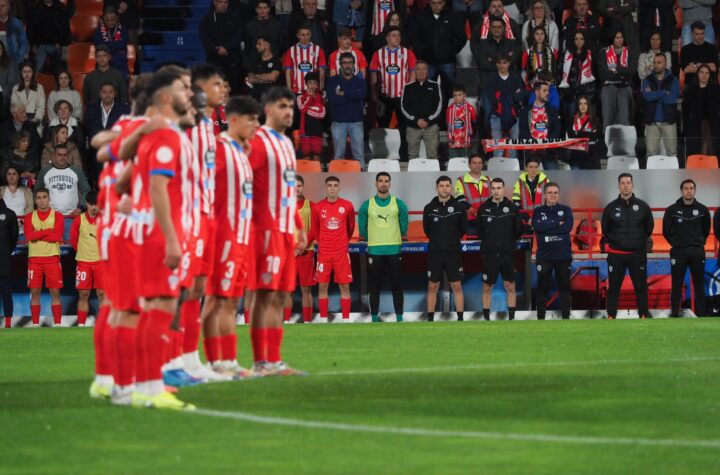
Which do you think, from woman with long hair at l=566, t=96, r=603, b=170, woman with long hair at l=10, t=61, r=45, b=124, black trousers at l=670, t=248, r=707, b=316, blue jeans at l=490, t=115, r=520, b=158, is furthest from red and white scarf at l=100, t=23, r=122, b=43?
black trousers at l=670, t=248, r=707, b=316

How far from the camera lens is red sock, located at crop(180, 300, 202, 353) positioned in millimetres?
10680

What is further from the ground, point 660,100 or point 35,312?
→ point 660,100

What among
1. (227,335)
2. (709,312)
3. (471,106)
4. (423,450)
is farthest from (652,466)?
(471,106)

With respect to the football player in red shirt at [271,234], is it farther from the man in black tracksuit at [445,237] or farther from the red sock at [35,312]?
the red sock at [35,312]

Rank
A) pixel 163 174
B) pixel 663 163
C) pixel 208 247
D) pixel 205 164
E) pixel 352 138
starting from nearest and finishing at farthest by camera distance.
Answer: pixel 163 174 < pixel 205 164 < pixel 208 247 < pixel 663 163 < pixel 352 138

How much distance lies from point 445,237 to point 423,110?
3852mm

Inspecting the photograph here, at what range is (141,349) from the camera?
8742 millimetres

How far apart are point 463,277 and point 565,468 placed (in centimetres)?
1672

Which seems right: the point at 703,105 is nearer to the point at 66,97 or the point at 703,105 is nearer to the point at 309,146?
the point at 309,146

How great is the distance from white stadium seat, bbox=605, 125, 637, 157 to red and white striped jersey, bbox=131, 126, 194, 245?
1643 centimetres

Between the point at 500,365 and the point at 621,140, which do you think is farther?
the point at 621,140

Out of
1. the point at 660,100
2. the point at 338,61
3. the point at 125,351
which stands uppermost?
the point at 338,61

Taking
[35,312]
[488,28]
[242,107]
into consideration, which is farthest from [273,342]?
[488,28]

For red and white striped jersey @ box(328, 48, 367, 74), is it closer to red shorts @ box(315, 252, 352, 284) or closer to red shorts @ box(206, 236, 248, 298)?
red shorts @ box(315, 252, 352, 284)
